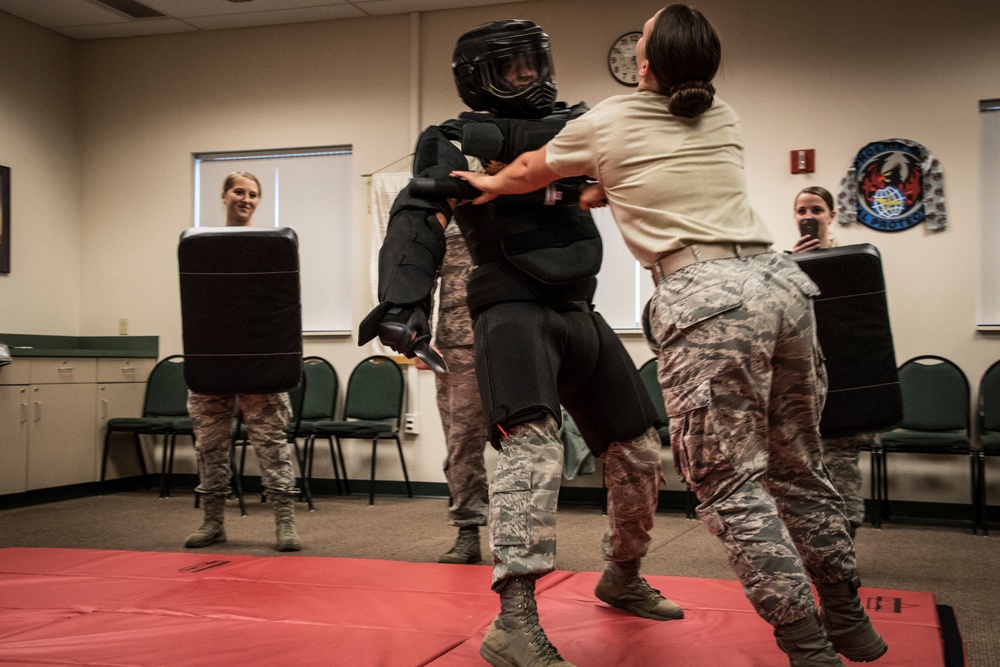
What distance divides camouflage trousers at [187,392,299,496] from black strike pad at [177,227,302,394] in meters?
0.16

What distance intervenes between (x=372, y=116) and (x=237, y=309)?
3.36 metres

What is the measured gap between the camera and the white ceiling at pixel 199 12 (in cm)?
666

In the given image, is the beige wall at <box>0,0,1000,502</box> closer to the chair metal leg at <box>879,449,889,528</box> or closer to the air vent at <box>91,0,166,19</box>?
the chair metal leg at <box>879,449,889,528</box>

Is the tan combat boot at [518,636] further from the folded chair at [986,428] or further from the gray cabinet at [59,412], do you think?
the gray cabinet at [59,412]

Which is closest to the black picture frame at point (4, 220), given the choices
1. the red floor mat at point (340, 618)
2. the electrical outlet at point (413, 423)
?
the electrical outlet at point (413, 423)

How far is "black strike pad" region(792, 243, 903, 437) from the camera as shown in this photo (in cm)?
328

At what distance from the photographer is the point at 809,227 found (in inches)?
149

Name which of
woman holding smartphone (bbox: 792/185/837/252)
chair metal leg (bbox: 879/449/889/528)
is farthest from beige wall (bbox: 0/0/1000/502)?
woman holding smartphone (bbox: 792/185/837/252)

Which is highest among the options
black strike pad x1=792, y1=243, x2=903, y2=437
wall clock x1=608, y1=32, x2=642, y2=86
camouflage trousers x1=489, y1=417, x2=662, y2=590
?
wall clock x1=608, y1=32, x2=642, y2=86

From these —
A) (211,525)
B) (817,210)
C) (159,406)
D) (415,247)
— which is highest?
(817,210)

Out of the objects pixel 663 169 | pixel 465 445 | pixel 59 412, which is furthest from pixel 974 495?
pixel 59 412

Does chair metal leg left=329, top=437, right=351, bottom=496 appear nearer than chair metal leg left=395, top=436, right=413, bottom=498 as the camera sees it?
No

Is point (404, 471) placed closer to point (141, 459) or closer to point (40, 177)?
→ point (141, 459)

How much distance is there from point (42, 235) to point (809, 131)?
5.72 meters
